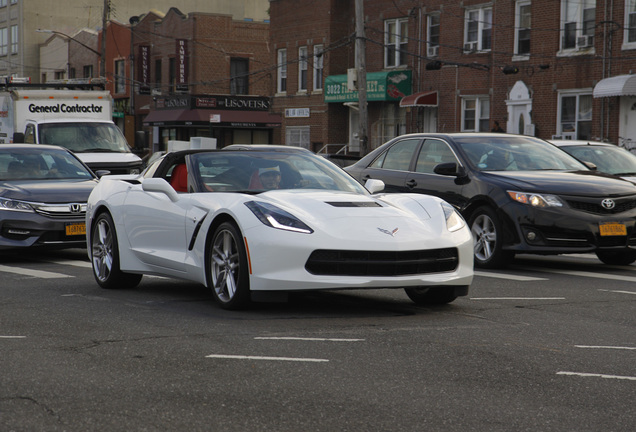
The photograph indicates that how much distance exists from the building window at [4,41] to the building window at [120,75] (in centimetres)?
1969

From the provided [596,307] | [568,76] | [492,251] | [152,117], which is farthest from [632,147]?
[152,117]

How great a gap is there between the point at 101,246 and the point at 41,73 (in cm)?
6682

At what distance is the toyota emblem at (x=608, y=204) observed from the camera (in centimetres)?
1116

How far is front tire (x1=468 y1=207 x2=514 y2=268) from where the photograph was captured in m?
11.5

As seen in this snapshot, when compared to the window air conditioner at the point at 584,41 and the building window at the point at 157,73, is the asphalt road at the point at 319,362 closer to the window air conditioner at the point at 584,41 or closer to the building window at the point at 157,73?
the window air conditioner at the point at 584,41

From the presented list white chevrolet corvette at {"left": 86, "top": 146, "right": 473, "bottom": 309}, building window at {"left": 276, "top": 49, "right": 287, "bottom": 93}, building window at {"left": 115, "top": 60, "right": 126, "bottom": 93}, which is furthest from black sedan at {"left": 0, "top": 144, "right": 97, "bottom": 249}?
building window at {"left": 115, "top": 60, "right": 126, "bottom": 93}

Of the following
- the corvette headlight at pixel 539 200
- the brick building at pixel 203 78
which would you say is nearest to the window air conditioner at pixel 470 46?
the brick building at pixel 203 78

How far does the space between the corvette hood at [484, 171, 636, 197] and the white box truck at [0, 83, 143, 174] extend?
12538mm

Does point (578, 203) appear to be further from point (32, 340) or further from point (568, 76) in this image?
point (568, 76)

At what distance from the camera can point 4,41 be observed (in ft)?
258

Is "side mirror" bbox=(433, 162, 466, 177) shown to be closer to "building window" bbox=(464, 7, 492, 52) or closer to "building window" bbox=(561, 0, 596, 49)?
"building window" bbox=(561, 0, 596, 49)

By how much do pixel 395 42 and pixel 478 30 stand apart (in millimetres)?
4993

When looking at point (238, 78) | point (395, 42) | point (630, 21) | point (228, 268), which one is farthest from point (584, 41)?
point (238, 78)

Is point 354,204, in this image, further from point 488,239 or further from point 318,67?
point 318,67
